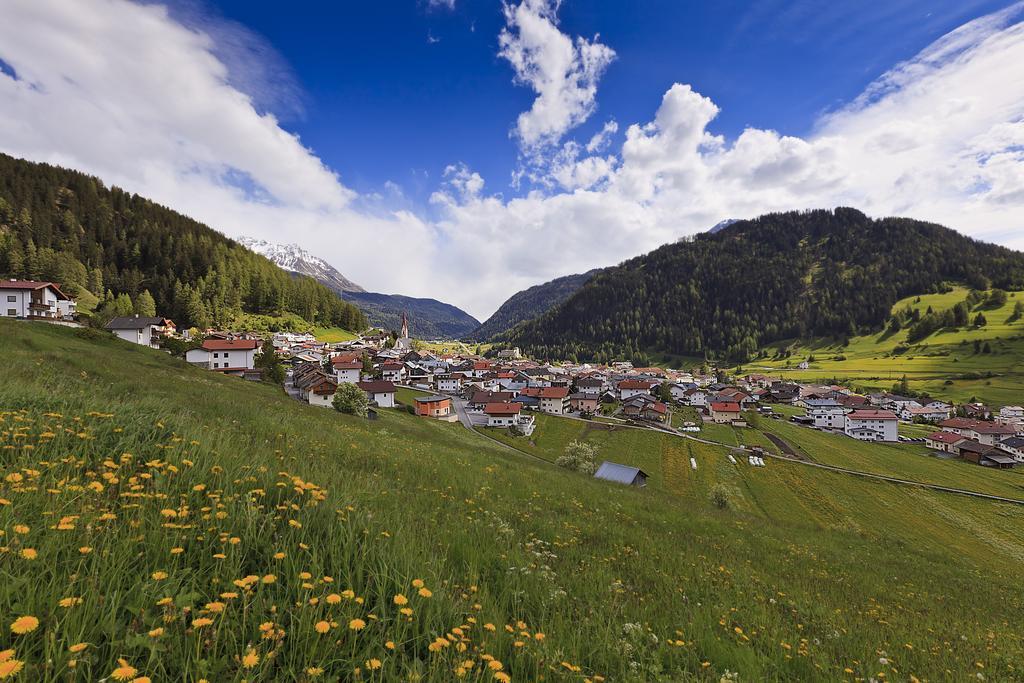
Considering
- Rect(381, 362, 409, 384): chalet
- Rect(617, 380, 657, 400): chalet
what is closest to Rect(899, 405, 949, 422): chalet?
Rect(617, 380, 657, 400): chalet

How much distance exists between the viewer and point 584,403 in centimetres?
11325

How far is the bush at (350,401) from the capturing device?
1900 inches

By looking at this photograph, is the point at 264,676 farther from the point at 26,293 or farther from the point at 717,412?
the point at 717,412

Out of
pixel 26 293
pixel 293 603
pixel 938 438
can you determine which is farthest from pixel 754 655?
pixel 938 438

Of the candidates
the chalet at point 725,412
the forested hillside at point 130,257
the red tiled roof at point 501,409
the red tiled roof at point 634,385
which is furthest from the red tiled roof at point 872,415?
the forested hillside at point 130,257

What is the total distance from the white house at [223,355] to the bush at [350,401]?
125 ft

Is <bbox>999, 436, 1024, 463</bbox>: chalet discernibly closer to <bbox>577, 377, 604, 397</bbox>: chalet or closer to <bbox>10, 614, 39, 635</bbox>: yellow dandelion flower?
<bbox>577, 377, 604, 397</bbox>: chalet

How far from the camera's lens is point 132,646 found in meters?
2.36

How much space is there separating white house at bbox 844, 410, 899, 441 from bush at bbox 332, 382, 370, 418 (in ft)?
377

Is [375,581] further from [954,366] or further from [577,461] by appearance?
[954,366]

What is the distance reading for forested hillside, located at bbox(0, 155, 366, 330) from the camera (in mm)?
114625

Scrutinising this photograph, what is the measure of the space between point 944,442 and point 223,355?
481 ft

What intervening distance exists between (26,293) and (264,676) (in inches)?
3220

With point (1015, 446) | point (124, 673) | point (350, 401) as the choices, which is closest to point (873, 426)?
point (1015, 446)
